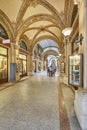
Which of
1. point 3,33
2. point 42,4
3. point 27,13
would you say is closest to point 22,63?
point 3,33

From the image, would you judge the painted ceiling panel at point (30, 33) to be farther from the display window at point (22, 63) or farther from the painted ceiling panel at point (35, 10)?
the painted ceiling panel at point (35, 10)

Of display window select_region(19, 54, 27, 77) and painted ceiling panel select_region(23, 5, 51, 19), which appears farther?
display window select_region(19, 54, 27, 77)

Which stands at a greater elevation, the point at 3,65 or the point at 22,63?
the point at 22,63

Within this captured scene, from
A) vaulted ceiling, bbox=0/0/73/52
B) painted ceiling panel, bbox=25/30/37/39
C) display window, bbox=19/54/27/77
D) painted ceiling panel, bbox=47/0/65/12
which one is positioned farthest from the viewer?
painted ceiling panel, bbox=25/30/37/39

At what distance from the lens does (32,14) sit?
10.7 metres

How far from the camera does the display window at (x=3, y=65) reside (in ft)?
32.4

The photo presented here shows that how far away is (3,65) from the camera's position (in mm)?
10258

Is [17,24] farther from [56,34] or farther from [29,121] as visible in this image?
[29,121]

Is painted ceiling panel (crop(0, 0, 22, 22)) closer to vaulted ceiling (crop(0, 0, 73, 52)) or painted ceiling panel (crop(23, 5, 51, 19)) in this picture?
vaulted ceiling (crop(0, 0, 73, 52))

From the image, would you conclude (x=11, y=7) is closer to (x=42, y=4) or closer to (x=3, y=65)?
(x=42, y=4)

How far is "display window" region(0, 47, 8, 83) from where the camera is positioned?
987cm

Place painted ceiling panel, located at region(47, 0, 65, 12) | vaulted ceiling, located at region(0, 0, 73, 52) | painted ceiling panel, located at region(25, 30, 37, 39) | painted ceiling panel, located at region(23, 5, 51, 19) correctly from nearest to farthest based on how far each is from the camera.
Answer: painted ceiling panel, located at region(47, 0, 65, 12) → vaulted ceiling, located at region(0, 0, 73, 52) → painted ceiling panel, located at region(23, 5, 51, 19) → painted ceiling panel, located at region(25, 30, 37, 39)

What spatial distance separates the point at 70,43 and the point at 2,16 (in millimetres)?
5112

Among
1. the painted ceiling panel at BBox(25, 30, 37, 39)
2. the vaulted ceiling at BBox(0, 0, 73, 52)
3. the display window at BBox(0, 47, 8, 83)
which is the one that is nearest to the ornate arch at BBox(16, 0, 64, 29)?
the vaulted ceiling at BBox(0, 0, 73, 52)
